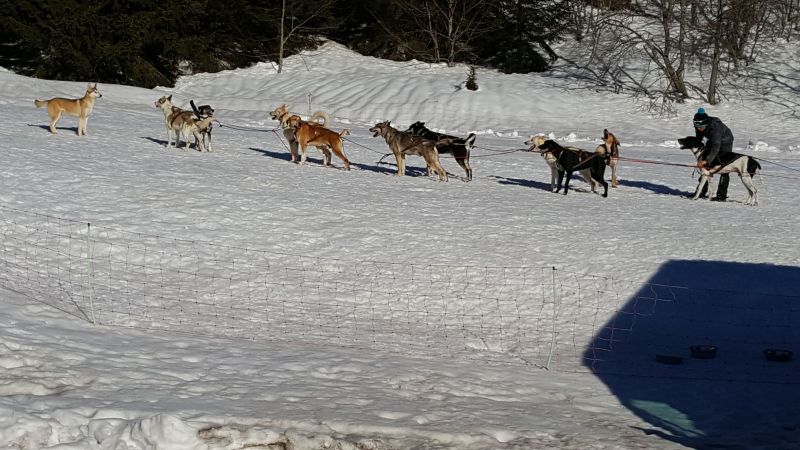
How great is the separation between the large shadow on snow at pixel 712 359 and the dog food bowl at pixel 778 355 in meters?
0.06

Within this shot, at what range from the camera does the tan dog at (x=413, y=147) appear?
18406 mm

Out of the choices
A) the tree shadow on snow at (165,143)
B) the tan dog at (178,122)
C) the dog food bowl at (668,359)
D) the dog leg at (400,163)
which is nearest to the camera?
the dog food bowl at (668,359)

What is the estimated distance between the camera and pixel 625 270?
13.5 metres

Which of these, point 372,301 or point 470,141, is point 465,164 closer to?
point 470,141

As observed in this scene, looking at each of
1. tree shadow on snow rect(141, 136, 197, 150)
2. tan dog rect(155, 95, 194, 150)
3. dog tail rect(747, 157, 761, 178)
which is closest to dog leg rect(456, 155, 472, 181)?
dog tail rect(747, 157, 761, 178)

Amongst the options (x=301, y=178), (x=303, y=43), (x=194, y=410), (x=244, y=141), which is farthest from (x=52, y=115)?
(x=303, y=43)

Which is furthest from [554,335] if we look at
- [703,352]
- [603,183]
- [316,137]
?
[316,137]

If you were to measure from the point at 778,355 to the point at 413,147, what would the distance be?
9.26 metres

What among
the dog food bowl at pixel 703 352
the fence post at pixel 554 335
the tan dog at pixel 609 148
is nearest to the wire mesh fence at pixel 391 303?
the fence post at pixel 554 335

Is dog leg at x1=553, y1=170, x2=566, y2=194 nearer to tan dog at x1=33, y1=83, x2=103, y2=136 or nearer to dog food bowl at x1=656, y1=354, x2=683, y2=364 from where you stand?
dog food bowl at x1=656, y1=354, x2=683, y2=364

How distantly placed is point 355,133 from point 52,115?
26.8 feet

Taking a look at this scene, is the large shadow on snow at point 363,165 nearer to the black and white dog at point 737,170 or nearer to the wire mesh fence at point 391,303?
the black and white dog at point 737,170

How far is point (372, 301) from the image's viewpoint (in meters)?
12.2

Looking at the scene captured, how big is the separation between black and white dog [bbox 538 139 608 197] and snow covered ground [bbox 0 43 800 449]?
449 mm
